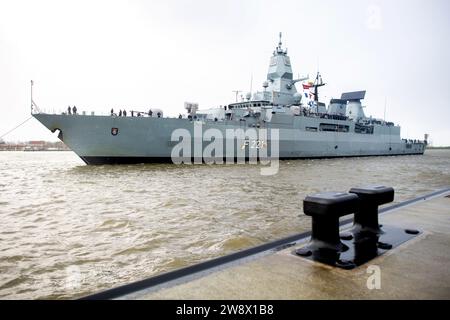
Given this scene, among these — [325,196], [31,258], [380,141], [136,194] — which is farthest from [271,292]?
[380,141]

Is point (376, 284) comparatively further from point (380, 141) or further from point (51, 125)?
point (380, 141)

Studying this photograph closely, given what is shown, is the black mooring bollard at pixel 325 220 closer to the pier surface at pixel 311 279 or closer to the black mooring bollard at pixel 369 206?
the pier surface at pixel 311 279

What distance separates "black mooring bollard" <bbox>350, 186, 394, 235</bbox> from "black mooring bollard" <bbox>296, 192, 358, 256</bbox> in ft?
1.68

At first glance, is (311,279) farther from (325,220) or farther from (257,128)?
(257,128)

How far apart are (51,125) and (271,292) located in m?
20.1

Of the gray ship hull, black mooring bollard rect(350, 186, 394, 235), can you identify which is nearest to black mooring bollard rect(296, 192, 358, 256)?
black mooring bollard rect(350, 186, 394, 235)

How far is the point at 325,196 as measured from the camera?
249cm

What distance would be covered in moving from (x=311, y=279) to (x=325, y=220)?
672 millimetres

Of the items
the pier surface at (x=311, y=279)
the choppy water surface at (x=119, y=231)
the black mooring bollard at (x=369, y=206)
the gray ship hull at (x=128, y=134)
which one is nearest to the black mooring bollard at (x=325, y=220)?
the pier surface at (x=311, y=279)

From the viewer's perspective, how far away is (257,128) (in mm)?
23859

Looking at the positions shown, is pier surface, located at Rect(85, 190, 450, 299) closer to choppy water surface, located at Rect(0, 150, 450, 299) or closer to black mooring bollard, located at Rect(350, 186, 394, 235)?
black mooring bollard, located at Rect(350, 186, 394, 235)

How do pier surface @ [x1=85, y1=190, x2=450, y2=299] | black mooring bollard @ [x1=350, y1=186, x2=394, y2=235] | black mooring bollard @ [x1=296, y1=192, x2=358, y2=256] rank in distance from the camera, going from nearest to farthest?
pier surface @ [x1=85, y1=190, x2=450, y2=299]
black mooring bollard @ [x1=296, y1=192, x2=358, y2=256]
black mooring bollard @ [x1=350, y1=186, x2=394, y2=235]

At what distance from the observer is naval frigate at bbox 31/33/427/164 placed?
60.6 ft
